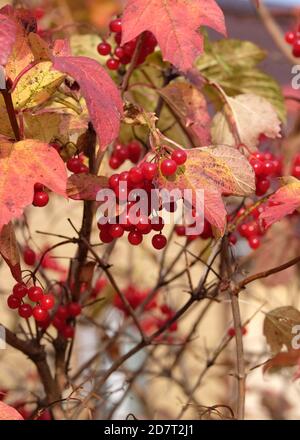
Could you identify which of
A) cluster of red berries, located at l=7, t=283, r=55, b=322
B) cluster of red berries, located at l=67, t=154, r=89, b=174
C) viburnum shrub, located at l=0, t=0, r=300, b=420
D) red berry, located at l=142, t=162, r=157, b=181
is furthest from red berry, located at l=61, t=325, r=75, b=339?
red berry, located at l=142, t=162, r=157, b=181

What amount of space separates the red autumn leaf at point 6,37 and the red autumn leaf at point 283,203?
15.8 inches

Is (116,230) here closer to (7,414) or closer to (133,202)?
(133,202)

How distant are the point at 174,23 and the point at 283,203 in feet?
0.97

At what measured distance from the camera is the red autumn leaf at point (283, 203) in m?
1.00

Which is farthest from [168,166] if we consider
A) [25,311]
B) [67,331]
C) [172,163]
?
[67,331]

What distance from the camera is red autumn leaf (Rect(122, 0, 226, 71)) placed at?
1053mm

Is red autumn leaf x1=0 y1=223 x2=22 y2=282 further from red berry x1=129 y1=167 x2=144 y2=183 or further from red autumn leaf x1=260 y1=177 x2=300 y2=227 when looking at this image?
red autumn leaf x1=260 y1=177 x2=300 y2=227

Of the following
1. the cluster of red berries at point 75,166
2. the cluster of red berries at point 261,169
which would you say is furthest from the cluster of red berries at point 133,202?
the cluster of red berries at point 261,169

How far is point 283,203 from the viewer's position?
105cm

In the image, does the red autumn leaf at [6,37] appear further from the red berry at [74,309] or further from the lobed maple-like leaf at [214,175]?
the red berry at [74,309]

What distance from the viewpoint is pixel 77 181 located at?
1058 millimetres

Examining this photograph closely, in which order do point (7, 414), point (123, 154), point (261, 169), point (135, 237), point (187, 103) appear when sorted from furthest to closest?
1. point (123, 154)
2. point (187, 103)
3. point (261, 169)
4. point (135, 237)
5. point (7, 414)

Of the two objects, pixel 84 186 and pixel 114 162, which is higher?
pixel 114 162
